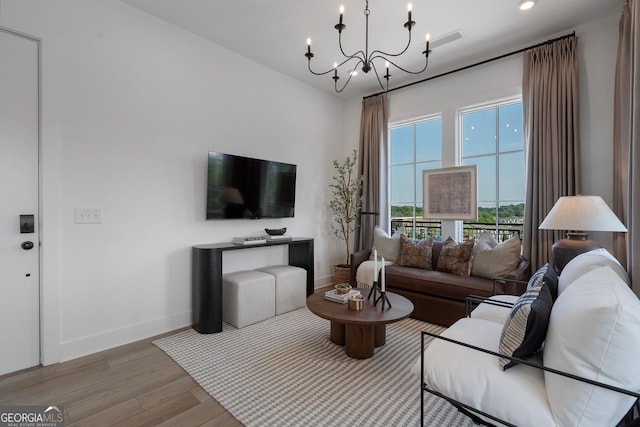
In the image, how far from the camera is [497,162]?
3666 millimetres

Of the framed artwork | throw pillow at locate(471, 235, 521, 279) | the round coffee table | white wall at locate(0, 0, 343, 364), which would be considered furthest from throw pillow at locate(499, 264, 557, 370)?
white wall at locate(0, 0, 343, 364)

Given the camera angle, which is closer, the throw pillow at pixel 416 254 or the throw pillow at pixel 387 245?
the throw pillow at pixel 416 254

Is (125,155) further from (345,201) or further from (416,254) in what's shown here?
(416,254)

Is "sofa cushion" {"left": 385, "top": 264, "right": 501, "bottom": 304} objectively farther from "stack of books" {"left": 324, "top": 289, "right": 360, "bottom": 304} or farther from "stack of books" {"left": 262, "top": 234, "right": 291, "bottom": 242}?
"stack of books" {"left": 262, "top": 234, "right": 291, "bottom": 242}

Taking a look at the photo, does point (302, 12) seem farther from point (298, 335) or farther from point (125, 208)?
point (298, 335)

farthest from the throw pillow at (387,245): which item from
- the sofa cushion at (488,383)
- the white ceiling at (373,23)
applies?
the sofa cushion at (488,383)

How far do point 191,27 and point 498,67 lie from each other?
352 centimetres

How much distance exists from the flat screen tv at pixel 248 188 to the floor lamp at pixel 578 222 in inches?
112

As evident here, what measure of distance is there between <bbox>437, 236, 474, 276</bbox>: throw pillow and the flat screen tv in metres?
2.02

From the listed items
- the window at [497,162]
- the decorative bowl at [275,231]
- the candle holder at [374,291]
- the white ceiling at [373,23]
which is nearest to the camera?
the candle holder at [374,291]

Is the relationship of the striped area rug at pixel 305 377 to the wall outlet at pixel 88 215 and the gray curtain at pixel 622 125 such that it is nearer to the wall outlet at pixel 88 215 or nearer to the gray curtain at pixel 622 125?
the wall outlet at pixel 88 215

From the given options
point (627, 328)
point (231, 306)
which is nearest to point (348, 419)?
point (627, 328)

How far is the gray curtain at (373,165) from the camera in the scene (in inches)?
178

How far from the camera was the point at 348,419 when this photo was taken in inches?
68.1
